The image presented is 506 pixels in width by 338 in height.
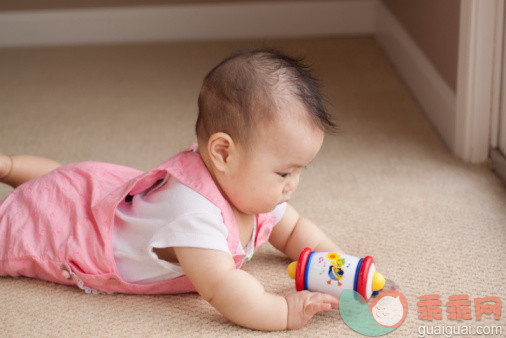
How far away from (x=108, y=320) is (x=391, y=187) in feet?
2.29

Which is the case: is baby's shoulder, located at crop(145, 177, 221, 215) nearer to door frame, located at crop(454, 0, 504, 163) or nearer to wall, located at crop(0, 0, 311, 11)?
door frame, located at crop(454, 0, 504, 163)

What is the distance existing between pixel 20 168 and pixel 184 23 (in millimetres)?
1459

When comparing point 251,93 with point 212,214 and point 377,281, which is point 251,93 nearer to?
point 212,214

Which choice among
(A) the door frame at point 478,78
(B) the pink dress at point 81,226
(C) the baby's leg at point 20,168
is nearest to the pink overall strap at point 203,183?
(B) the pink dress at point 81,226

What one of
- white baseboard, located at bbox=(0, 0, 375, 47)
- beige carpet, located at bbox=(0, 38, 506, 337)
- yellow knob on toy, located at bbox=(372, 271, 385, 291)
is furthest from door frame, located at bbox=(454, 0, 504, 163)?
white baseboard, located at bbox=(0, 0, 375, 47)

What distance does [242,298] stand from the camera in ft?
3.09

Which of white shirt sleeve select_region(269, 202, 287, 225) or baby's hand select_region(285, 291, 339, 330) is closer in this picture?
baby's hand select_region(285, 291, 339, 330)

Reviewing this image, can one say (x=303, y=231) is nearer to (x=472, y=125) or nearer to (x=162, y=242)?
(x=162, y=242)

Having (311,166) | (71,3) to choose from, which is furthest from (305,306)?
(71,3)

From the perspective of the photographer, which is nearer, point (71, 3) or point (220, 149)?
point (220, 149)

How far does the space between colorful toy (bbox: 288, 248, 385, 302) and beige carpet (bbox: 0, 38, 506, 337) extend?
0.05m

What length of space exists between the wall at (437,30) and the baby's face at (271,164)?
78cm

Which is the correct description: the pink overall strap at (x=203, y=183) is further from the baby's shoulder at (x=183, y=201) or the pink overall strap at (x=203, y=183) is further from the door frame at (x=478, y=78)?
the door frame at (x=478, y=78)

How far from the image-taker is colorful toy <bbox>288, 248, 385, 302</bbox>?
975 millimetres
